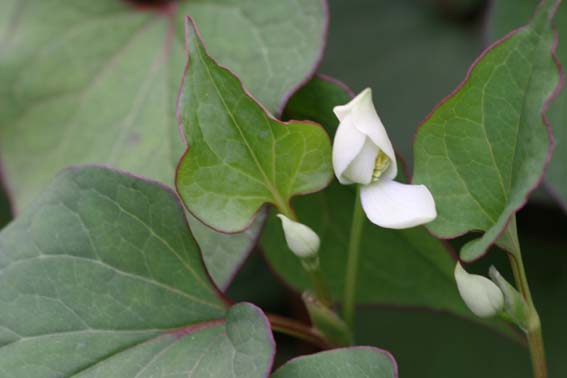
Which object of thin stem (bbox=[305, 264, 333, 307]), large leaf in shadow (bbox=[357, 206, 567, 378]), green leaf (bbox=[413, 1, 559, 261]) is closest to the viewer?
green leaf (bbox=[413, 1, 559, 261])

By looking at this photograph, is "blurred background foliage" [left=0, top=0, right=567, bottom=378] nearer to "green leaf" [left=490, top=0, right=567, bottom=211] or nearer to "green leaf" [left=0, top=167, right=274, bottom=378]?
"green leaf" [left=490, top=0, right=567, bottom=211]

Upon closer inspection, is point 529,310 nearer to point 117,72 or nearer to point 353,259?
point 353,259

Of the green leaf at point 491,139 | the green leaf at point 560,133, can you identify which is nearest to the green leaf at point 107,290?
the green leaf at point 491,139

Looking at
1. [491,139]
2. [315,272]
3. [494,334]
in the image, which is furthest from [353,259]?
[494,334]

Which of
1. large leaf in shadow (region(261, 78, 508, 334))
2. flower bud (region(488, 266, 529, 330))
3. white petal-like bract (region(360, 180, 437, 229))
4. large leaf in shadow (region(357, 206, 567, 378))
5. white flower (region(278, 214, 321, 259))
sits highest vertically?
white petal-like bract (region(360, 180, 437, 229))

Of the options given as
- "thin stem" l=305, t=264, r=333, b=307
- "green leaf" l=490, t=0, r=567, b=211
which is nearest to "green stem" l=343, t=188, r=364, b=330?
"thin stem" l=305, t=264, r=333, b=307

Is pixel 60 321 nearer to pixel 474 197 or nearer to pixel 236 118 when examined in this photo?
pixel 236 118

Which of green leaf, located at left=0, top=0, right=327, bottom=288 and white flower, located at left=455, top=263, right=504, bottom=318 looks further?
green leaf, located at left=0, top=0, right=327, bottom=288

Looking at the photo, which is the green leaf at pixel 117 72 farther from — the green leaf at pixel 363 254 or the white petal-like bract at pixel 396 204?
the white petal-like bract at pixel 396 204
